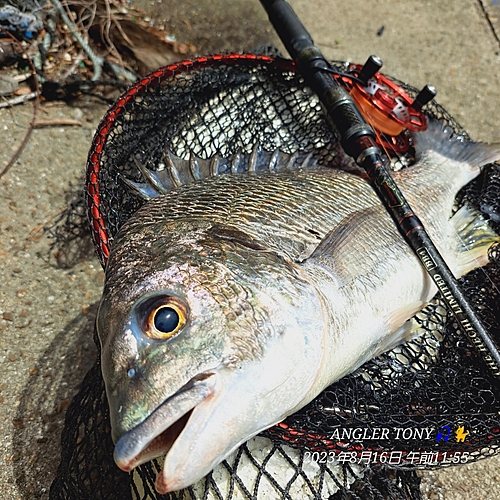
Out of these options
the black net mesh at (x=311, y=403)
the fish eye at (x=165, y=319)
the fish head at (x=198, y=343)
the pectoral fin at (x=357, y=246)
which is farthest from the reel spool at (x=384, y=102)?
the fish eye at (x=165, y=319)

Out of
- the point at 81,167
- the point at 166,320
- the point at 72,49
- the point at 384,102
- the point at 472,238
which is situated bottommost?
the point at 81,167

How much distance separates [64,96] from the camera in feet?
12.9

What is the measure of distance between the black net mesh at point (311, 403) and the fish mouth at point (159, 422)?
0.58 metres

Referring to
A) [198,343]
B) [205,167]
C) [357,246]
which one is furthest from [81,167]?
[198,343]

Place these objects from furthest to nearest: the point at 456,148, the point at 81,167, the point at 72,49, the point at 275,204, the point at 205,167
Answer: the point at 72,49 → the point at 81,167 → the point at 456,148 → the point at 205,167 → the point at 275,204

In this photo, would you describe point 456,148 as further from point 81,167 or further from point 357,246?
point 81,167

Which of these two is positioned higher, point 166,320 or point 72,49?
point 166,320

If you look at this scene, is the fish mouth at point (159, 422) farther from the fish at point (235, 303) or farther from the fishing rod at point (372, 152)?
the fishing rod at point (372, 152)

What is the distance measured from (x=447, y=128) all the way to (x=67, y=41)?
3.20 metres

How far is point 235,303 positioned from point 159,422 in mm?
396

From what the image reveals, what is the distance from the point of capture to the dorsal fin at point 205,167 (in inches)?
84.6

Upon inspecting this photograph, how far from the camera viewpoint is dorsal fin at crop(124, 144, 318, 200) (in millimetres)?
2148

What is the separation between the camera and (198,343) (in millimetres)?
1360

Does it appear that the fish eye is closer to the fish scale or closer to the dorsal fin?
the fish scale
